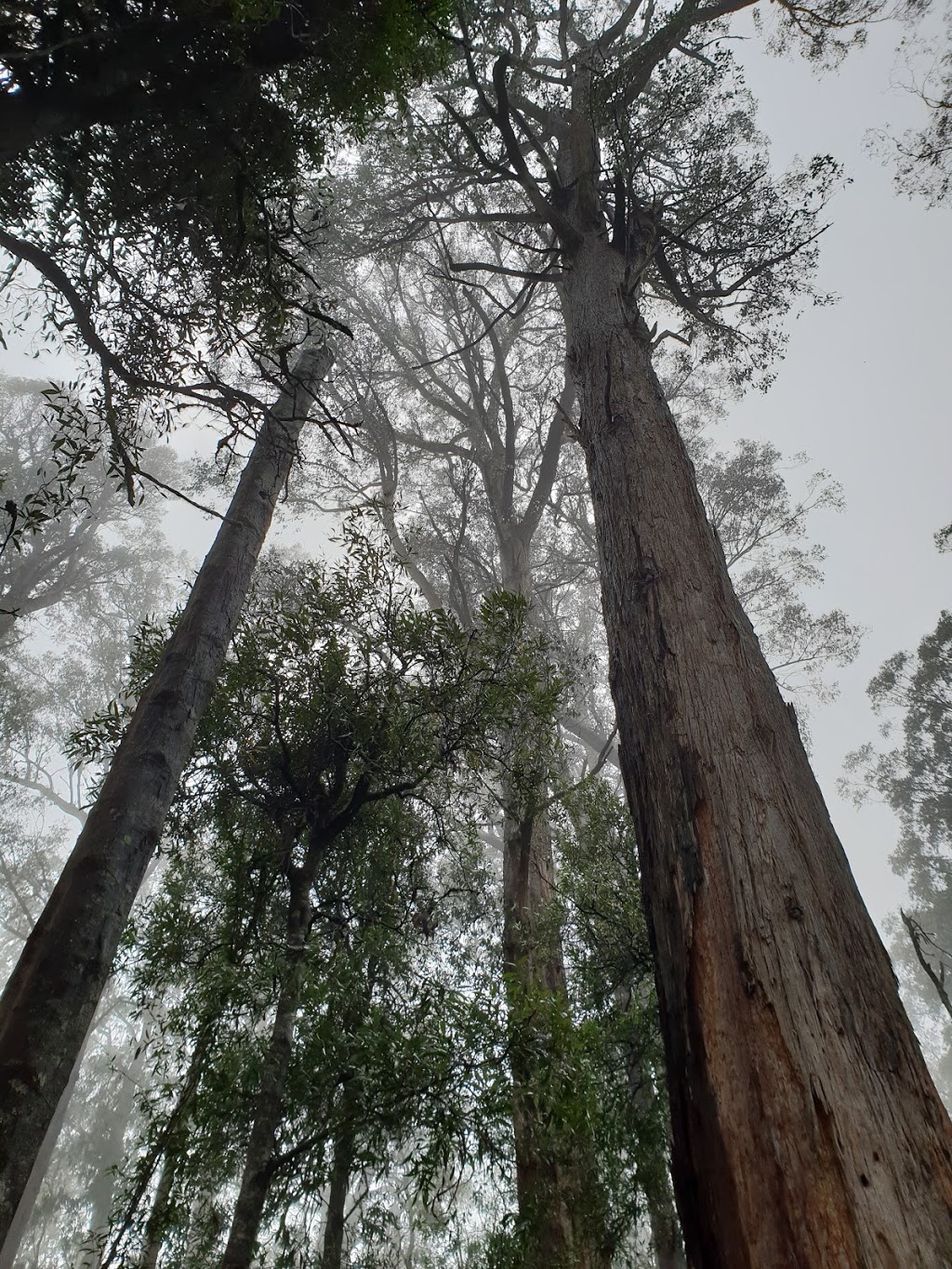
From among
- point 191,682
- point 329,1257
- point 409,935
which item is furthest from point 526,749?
point 329,1257

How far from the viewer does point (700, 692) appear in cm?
221

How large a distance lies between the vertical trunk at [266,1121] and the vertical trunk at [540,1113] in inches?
44.1

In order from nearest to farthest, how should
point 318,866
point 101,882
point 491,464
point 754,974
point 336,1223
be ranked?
point 754,974
point 101,882
point 318,866
point 336,1223
point 491,464

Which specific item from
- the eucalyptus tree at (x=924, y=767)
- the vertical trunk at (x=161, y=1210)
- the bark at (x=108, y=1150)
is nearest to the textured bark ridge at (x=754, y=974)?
the vertical trunk at (x=161, y=1210)

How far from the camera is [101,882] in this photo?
3.01 m

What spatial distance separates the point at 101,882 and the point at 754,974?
8.81 ft

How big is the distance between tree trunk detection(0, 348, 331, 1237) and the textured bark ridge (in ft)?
5.18

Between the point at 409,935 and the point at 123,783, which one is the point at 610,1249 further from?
the point at 123,783

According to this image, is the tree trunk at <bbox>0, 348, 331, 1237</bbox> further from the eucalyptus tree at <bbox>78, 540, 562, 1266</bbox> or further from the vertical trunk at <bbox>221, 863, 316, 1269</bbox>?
the vertical trunk at <bbox>221, 863, 316, 1269</bbox>

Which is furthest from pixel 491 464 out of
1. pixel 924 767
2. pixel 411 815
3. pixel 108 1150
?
pixel 108 1150

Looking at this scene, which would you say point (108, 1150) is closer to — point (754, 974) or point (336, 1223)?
point (336, 1223)

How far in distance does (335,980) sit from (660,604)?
2.77 meters

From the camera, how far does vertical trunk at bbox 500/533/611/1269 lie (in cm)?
331

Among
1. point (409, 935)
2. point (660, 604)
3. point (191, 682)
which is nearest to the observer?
point (660, 604)
